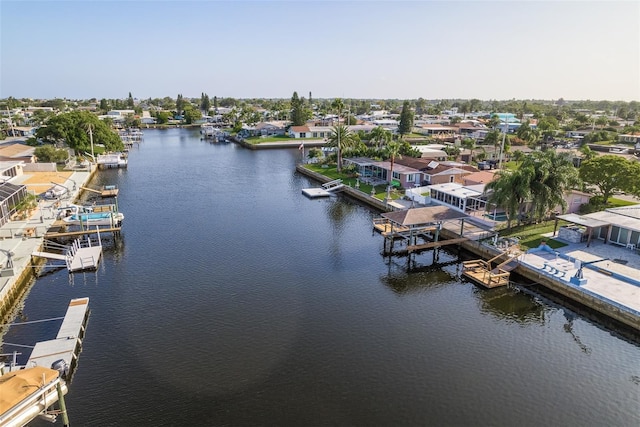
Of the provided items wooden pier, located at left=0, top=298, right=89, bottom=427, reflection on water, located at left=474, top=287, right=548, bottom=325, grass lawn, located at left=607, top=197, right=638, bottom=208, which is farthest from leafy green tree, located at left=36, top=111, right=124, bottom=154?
grass lawn, located at left=607, top=197, right=638, bottom=208

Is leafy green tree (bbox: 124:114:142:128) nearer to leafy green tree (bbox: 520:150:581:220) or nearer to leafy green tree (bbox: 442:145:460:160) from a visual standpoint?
leafy green tree (bbox: 442:145:460:160)

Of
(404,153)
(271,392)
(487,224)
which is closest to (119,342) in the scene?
(271,392)

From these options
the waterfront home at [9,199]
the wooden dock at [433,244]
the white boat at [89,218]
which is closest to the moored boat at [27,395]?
the white boat at [89,218]

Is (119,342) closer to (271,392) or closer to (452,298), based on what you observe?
(271,392)

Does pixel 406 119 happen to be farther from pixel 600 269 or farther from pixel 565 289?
pixel 565 289

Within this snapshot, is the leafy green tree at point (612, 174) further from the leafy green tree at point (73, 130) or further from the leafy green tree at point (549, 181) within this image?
the leafy green tree at point (73, 130)

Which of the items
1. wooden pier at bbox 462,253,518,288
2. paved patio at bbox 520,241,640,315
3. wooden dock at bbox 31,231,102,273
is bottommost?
wooden dock at bbox 31,231,102,273
